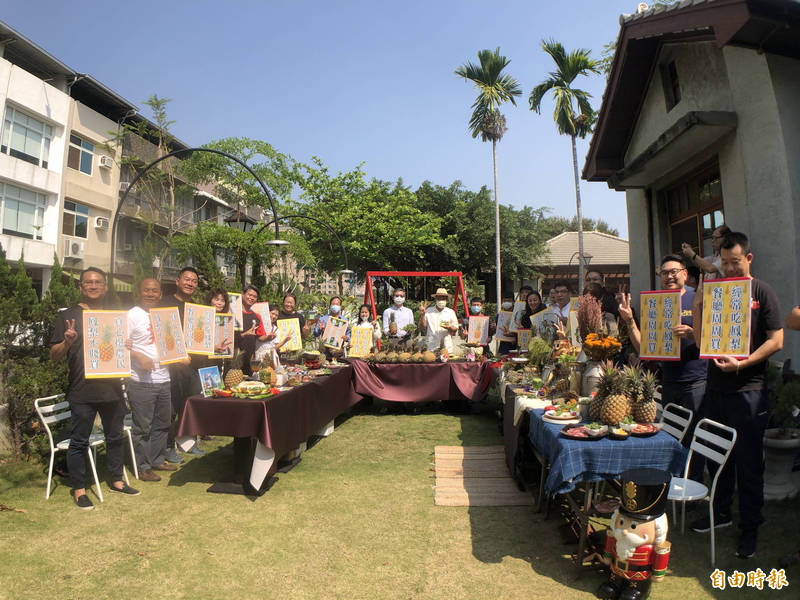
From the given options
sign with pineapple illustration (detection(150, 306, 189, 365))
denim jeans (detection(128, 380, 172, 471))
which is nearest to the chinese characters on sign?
sign with pineapple illustration (detection(150, 306, 189, 365))

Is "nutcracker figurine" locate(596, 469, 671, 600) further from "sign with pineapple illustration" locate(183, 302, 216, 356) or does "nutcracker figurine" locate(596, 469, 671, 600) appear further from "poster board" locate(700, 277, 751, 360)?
"sign with pineapple illustration" locate(183, 302, 216, 356)

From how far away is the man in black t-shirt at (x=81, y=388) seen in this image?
4.22 metres

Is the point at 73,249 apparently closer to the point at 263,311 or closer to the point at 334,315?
the point at 334,315

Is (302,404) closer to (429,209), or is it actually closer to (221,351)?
(221,351)

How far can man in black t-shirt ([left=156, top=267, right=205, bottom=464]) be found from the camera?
5379 millimetres

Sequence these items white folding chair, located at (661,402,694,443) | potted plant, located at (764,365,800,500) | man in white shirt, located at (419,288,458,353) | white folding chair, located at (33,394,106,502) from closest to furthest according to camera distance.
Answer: white folding chair, located at (661,402,694,443), potted plant, located at (764,365,800,500), white folding chair, located at (33,394,106,502), man in white shirt, located at (419,288,458,353)

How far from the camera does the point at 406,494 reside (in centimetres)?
471

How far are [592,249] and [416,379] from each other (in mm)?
23990

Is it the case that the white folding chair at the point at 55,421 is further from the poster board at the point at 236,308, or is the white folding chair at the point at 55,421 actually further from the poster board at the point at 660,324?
the poster board at the point at 660,324

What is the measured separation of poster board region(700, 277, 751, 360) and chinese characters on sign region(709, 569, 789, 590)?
1345mm

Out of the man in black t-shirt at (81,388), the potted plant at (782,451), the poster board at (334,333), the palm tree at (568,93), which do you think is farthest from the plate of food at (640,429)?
the palm tree at (568,93)

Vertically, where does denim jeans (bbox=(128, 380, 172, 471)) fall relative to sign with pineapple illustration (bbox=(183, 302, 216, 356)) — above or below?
below

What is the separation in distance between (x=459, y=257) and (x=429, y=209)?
11.7ft

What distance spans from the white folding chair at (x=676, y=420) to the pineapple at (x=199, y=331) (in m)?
4.47
